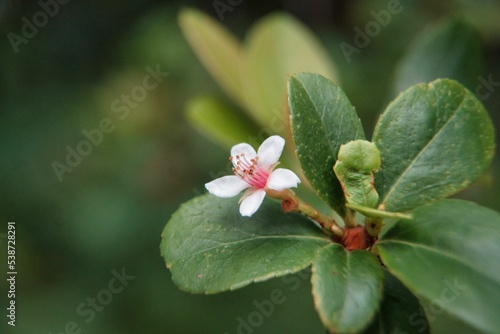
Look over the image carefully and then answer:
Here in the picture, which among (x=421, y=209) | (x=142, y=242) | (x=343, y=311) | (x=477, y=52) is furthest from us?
(x=142, y=242)

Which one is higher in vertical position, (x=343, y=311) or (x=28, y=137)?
(x=28, y=137)

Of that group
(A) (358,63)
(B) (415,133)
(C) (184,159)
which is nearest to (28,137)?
(C) (184,159)

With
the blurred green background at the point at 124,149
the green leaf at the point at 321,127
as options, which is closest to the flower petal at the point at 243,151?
the green leaf at the point at 321,127

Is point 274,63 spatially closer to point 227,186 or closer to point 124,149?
point 227,186

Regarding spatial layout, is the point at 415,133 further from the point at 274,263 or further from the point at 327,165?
the point at 274,263

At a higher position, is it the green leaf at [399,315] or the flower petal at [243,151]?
the flower petal at [243,151]

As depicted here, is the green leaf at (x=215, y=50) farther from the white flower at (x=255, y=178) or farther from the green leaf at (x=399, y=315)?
the green leaf at (x=399, y=315)

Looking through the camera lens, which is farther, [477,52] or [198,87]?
[198,87]

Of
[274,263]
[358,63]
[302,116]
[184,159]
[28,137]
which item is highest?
[28,137]

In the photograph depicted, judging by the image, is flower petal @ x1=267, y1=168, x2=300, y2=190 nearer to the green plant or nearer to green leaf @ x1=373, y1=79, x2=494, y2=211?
the green plant
